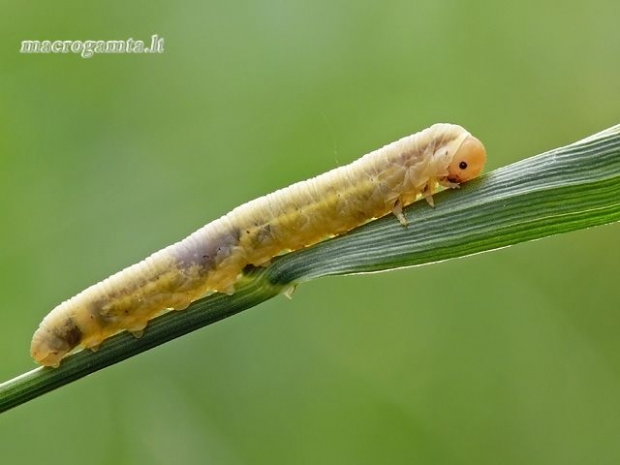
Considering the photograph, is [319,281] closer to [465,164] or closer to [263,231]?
[263,231]

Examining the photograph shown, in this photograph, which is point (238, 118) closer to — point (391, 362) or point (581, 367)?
point (391, 362)

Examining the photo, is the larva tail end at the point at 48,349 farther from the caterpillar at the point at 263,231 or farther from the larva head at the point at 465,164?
the larva head at the point at 465,164

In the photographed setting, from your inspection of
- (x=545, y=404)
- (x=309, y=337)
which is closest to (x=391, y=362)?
(x=309, y=337)

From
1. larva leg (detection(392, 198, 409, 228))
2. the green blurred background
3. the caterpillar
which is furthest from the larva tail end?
the green blurred background

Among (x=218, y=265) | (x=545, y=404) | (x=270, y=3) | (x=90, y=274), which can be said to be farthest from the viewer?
(x=270, y=3)

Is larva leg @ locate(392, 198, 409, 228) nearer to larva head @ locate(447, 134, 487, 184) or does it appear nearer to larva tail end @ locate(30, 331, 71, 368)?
larva head @ locate(447, 134, 487, 184)

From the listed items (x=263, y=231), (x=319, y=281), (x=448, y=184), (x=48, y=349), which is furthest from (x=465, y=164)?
(x=319, y=281)

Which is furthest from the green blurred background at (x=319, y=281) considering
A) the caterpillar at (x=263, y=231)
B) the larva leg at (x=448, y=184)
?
the larva leg at (x=448, y=184)

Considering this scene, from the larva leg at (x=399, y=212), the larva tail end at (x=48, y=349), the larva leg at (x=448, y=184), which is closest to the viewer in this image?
the larva leg at (x=399, y=212)
